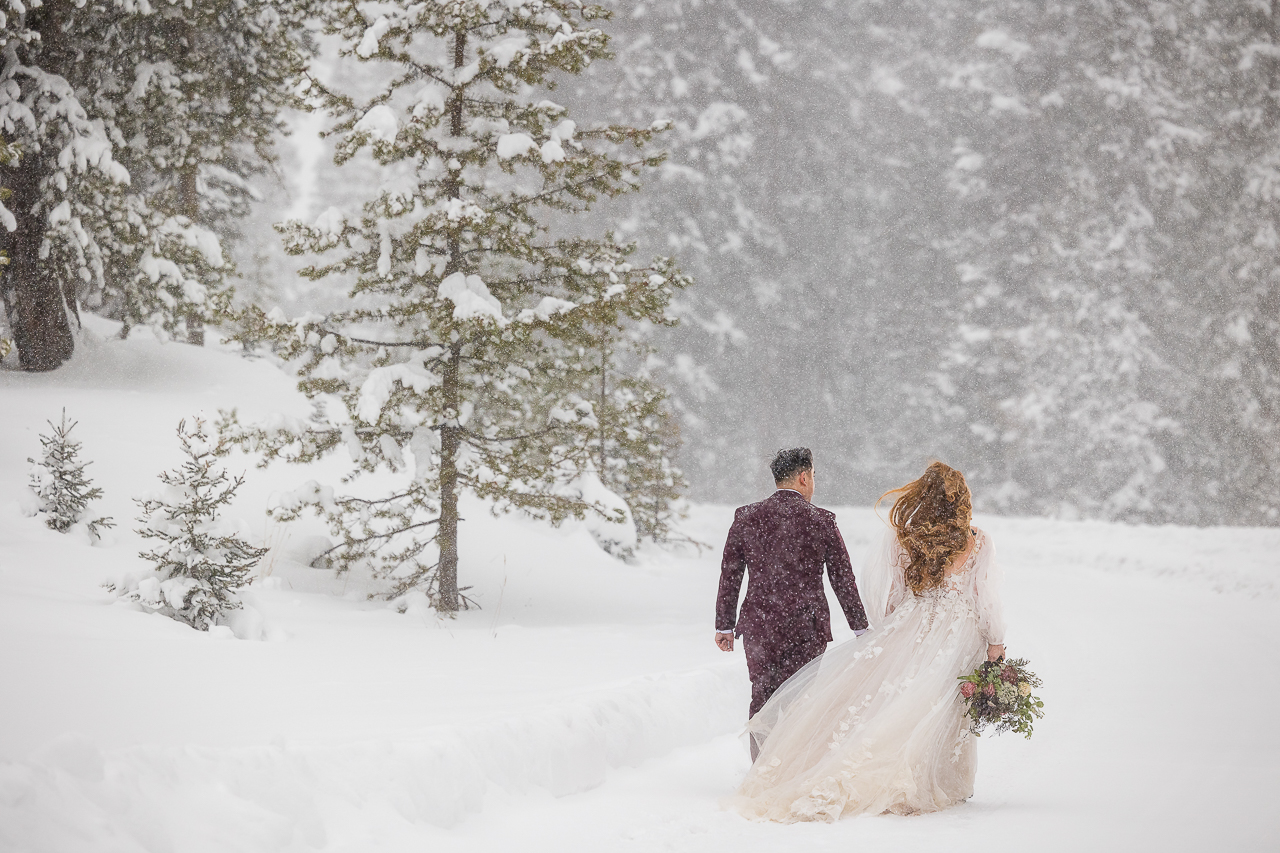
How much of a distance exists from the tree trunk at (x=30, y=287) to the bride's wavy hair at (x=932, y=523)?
13.4m

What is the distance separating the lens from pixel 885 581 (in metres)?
6.02

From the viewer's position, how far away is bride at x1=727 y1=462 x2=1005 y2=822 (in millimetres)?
5402

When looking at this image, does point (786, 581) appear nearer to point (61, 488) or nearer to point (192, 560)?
point (192, 560)

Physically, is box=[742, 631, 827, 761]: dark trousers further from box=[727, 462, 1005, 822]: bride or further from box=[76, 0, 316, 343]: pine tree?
box=[76, 0, 316, 343]: pine tree

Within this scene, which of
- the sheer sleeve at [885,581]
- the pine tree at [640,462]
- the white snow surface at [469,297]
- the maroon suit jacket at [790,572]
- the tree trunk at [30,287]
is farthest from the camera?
the pine tree at [640,462]

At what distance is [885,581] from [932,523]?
1.61 ft

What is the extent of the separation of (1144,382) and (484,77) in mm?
25949

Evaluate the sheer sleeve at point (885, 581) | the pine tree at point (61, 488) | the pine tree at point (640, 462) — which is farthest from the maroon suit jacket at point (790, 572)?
the pine tree at point (640, 462)

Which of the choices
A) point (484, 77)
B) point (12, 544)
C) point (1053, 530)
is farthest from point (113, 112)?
point (1053, 530)

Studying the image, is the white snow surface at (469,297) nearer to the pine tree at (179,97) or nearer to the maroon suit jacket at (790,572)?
the maroon suit jacket at (790,572)

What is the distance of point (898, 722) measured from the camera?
217 inches

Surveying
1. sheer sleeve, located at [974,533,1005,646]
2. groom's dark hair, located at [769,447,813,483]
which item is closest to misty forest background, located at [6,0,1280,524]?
groom's dark hair, located at [769,447,813,483]

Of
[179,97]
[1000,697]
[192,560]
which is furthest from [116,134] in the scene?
[1000,697]

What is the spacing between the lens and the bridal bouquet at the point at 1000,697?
5.44m
